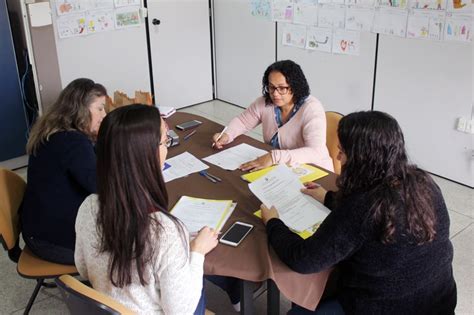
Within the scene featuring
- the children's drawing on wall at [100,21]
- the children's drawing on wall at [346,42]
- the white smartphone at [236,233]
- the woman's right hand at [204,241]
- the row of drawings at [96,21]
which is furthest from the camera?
the children's drawing on wall at [100,21]

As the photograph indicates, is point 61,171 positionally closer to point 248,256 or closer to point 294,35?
point 248,256

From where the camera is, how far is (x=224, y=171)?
218cm

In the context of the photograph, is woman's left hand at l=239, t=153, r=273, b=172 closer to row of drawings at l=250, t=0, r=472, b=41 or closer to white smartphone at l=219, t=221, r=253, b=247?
white smartphone at l=219, t=221, r=253, b=247

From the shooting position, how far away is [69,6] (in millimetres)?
4086

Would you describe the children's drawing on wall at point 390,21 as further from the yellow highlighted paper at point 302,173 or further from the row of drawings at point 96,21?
the row of drawings at point 96,21

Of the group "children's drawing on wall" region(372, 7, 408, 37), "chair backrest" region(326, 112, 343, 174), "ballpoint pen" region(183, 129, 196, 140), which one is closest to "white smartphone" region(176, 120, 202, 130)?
"ballpoint pen" region(183, 129, 196, 140)

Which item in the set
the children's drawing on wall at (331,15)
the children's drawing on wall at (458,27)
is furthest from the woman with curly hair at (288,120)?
the children's drawing on wall at (331,15)

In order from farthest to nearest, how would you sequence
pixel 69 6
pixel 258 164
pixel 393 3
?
pixel 69 6, pixel 393 3, pixel 258 164

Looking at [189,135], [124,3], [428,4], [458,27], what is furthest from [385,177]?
[124,3]

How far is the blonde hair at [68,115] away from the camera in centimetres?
196

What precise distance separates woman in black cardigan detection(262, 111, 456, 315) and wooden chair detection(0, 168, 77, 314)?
1054mm

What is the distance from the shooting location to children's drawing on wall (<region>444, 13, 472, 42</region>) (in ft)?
10.4

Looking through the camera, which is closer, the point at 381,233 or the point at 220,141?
the point at 381,233

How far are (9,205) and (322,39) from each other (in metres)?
3.01
